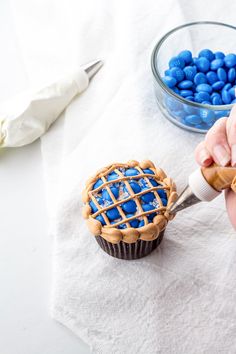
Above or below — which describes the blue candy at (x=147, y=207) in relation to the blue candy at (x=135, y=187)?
below

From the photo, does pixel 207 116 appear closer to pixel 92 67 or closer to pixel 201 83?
pixel 201 83

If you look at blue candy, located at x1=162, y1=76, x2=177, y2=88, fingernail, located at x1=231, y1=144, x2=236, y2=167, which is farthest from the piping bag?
fingernail, located at x1=231, y1=144, x2=236, y2=167

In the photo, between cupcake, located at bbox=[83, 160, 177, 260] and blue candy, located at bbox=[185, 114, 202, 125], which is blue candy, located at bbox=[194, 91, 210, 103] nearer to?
blue candy, located at bbox=[185, 114, 202, 125]

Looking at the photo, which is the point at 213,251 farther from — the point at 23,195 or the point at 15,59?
the point at 15,59

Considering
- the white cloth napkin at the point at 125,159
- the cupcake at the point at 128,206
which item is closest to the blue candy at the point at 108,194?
the cupcake at the point at 128,206

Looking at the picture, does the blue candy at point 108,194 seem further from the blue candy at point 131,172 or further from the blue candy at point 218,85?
the blue candy at point 218,85

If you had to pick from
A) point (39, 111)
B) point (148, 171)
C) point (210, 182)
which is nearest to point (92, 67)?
point (39, 111)
